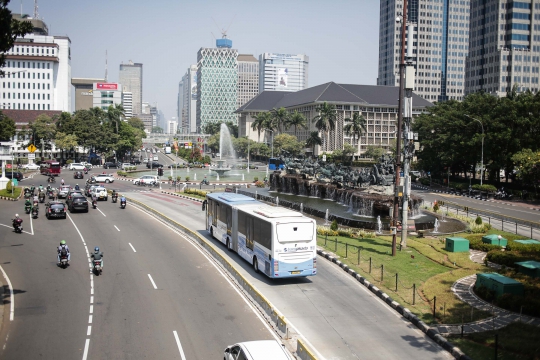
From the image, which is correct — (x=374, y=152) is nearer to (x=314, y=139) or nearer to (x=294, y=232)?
(x=314, y=139)

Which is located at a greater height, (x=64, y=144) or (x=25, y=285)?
(x=64, y=144)

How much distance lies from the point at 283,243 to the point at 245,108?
520ft

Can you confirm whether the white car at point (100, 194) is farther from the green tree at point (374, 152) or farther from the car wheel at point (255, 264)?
the green tree at point (374, 152)

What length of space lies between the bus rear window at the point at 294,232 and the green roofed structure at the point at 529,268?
32.9 ft

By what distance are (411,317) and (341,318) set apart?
8.47 ft

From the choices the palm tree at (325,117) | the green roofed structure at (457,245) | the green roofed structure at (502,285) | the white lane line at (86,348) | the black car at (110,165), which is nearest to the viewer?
the white lane line at (86,348)

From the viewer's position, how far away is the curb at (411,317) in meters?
15.6

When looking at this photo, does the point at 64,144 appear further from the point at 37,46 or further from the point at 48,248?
the point at 48,248

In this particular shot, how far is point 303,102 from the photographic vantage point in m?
148

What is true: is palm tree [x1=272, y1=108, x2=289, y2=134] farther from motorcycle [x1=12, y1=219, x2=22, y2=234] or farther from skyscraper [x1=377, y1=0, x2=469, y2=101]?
motorcycle [x1=12, y1=219, x2=22, y2=234]

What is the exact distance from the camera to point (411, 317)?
1870 centimetres

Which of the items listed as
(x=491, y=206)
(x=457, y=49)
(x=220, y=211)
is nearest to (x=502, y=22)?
(x=457, y=49)

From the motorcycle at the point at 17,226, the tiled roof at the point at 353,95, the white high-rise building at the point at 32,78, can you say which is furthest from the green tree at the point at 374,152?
the white high-rise building at the point at 32,78

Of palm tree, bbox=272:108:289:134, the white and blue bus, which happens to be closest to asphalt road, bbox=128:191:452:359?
the white and blue bus
